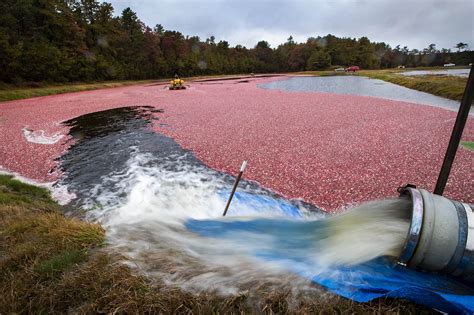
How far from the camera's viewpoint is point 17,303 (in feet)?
10.1

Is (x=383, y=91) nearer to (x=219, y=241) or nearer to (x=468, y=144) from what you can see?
(x=468, y=144)

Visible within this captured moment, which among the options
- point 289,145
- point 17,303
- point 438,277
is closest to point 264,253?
point 438,277

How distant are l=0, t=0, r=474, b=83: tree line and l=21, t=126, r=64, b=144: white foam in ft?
81.0

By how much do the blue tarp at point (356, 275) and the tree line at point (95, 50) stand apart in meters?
38.1

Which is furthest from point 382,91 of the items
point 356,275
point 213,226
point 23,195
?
point 23,195

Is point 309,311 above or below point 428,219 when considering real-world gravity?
below

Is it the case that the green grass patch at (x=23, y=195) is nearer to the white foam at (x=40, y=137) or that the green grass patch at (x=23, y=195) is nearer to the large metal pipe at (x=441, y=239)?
the white foam at (x=40, y=137)

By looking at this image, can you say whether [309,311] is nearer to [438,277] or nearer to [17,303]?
[438,277]

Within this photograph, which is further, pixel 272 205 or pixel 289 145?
pixel 289 145

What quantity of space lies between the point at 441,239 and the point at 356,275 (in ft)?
3.54

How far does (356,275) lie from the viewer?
11.8 ft

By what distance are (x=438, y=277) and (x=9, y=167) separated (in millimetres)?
11548

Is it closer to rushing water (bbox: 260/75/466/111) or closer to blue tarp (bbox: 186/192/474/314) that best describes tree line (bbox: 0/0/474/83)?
rushing water (bbox: 260/75/466/111)

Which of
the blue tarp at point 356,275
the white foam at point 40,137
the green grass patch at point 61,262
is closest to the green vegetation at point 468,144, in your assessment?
the blue tarp at point 356,275
